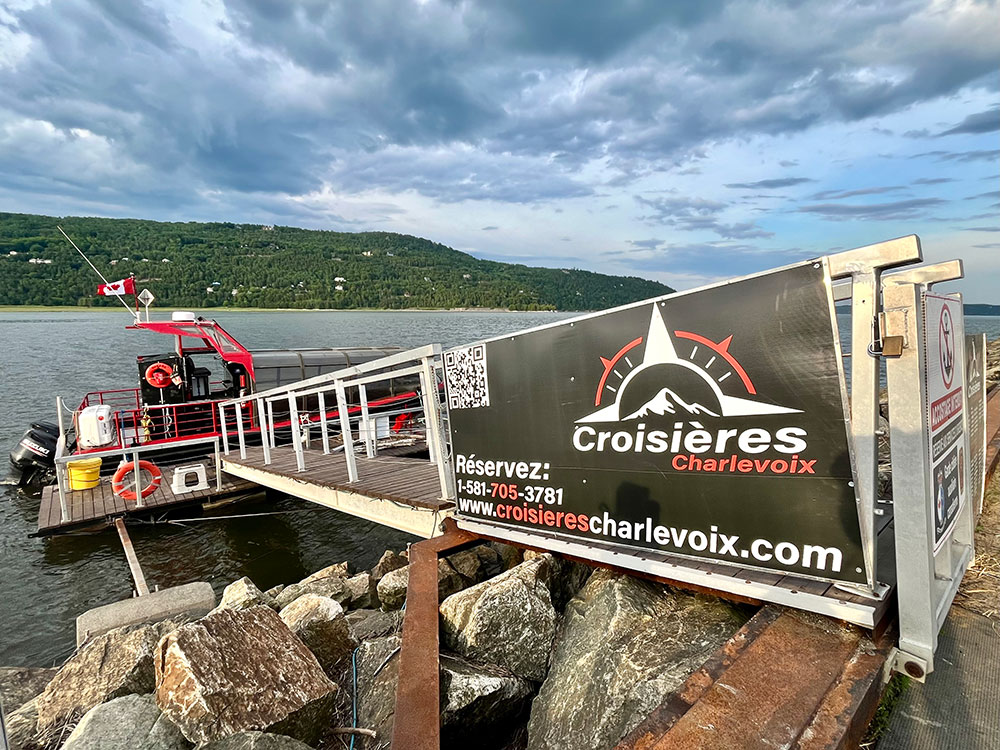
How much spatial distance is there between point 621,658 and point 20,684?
498cm

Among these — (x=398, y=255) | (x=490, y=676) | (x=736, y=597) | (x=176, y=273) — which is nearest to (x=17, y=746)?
(x=490, y=676)

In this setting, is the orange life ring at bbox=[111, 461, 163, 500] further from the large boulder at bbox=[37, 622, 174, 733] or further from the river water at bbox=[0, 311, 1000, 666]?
the large boulder at bbox=[37, 622, 174, 733]

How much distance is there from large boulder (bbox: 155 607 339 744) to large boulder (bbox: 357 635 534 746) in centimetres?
24

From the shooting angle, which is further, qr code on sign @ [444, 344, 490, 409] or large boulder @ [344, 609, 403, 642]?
qr code on sign @ [444, 344, 490, 409]

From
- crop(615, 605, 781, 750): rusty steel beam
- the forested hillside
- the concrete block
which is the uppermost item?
the forested hillside

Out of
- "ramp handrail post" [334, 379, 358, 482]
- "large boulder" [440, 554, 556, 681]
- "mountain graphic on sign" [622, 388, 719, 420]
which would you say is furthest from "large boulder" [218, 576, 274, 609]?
"mountain graphic on sign" [622, 388, 719, 420]

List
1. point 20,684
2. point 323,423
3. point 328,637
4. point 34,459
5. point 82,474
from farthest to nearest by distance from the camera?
point 34,459, point 82,474, point 323,423, point 20,684, point 328,637

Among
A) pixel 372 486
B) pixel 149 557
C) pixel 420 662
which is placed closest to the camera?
pixel 420 662

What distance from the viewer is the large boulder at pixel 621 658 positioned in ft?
8.40

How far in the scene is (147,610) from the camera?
533cm

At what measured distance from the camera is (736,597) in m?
2.80

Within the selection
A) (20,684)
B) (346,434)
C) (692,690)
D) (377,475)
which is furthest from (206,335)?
(692,690)

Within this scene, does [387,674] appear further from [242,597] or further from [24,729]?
[242,597]

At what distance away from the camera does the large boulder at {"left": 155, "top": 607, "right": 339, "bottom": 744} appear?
8.64 ft
